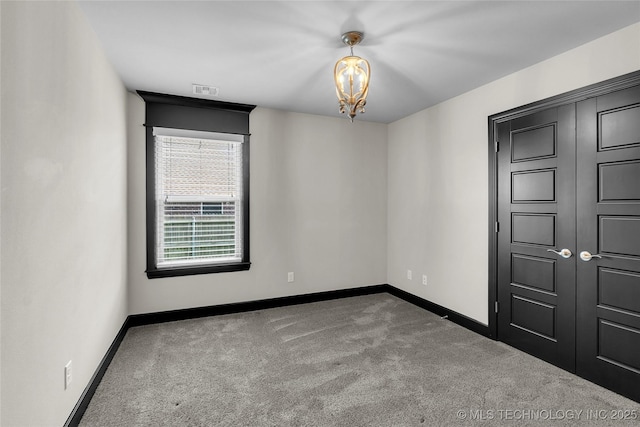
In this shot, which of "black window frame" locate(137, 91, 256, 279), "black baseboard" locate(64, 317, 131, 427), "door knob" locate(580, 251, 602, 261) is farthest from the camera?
"black window frame" locate(137, 91, 256, 279)

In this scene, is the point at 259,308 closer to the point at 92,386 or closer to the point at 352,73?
the point at 92,386

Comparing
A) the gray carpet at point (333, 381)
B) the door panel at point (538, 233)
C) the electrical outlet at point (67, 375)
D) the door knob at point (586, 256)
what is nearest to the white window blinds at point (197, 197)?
the gray carpet at point (333, 381)

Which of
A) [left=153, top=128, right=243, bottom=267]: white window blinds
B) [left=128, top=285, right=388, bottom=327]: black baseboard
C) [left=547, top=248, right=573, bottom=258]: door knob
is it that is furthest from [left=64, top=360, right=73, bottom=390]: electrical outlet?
[left=547, top=248, right=573, bottom=258]: door knob

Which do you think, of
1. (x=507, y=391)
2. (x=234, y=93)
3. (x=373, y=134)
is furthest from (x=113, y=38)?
(x=507, y=391)

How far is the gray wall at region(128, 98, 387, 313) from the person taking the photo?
3.54 m

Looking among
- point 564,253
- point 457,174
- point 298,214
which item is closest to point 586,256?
point 564,253

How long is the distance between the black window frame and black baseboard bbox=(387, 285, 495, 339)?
2140 mm

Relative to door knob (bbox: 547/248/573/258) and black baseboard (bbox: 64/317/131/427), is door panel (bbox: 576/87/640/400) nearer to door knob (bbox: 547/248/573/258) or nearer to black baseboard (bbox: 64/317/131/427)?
door knob (bbox: 547/248/573/258)

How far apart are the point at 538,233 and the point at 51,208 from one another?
3469mm

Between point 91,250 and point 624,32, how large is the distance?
3.96m

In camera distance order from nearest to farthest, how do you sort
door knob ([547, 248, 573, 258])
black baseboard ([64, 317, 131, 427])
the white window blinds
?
1. black baseboard ([64, 317, 131, 427])
2. door knob ([547, 248, 573, 258])
3. the white window blinds

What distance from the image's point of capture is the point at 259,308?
4020 millimetres

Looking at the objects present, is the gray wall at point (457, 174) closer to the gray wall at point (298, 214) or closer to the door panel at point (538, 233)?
the door panel at point (538, 233)

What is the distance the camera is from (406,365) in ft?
8.65
